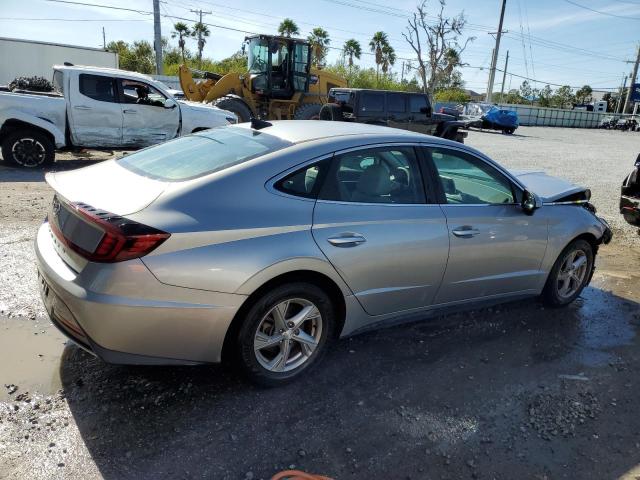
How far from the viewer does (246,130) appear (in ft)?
11.9

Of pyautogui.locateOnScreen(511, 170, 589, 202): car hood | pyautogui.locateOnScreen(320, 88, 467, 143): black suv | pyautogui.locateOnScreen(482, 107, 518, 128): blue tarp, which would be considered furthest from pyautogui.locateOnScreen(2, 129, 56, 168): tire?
pyautogui.locateOnScreen(482, 107, 518, 128): blue tarp

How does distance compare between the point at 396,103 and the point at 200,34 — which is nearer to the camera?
the point at 396,103

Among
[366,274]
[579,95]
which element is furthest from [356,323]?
[579,95]

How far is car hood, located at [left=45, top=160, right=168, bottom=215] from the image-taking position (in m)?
2.72

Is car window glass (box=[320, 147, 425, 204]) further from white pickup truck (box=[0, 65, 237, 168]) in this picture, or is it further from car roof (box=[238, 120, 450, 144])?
white pickup truck (box=[0, 65, 237, 168])

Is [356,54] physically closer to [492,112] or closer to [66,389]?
[492,112]

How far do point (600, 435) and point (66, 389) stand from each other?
3.17 meters

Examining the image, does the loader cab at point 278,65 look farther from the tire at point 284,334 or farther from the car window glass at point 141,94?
the tire at point 284,334

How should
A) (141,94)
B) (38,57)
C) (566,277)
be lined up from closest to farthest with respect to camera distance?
(566,277) < (141,94) < (38,57)

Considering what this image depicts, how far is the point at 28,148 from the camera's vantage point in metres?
9.68

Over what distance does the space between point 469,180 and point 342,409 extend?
6.74 ft

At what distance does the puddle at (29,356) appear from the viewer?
3.06m

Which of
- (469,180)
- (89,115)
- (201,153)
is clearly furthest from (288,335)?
(89,115)

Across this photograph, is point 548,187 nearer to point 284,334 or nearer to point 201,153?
point 284,334
